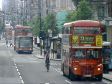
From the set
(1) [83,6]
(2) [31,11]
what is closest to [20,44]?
(1) [83,6]

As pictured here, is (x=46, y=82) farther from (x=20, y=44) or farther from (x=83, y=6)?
(x=20, y=44)

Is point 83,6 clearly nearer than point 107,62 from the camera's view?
No

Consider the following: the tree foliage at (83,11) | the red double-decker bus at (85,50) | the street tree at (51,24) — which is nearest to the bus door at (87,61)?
the red double-decker bus at (85,50)

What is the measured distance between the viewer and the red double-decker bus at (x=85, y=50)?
3725cm

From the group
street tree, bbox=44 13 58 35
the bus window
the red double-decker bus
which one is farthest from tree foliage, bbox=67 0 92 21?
the bus window

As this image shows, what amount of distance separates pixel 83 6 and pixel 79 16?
4.53 feet

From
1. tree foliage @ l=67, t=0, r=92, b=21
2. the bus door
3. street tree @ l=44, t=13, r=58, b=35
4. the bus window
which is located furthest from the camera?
street tree @ l=44, t=13, r=58, b=35

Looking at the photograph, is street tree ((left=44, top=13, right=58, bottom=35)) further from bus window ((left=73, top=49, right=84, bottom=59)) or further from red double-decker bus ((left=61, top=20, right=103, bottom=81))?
bus window ((left=73, top=49, right=84, bottom=59))

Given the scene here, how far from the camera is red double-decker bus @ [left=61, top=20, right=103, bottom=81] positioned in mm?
37250

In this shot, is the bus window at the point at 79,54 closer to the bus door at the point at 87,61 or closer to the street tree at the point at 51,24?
the bus door at the point at 87,61

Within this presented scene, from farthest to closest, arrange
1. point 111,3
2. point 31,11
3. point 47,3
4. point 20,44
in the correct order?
point 31,11 → point 47,3 → point 20,44 → point 111,3

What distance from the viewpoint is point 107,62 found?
1731 inches

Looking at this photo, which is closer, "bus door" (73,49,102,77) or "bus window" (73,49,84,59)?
"bus door" (73,49,102,77)

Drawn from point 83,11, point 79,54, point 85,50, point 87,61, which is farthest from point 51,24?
point 87,61
